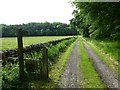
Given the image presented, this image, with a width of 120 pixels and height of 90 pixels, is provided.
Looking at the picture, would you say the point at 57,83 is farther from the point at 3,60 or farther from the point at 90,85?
the point at 3,60

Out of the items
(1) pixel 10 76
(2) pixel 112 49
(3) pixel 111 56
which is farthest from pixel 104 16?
(1) pixel 10 76

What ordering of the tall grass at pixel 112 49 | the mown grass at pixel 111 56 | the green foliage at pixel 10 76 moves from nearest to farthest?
the green foliage at pixel 10 76 < the mown grass at pixel 111 56 < the tall grass at pixel 112 49

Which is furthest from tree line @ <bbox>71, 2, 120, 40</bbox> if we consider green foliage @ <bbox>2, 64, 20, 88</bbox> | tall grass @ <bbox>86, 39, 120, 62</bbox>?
green foliage @ <bbox>2, 64, 20, 88</bbox>

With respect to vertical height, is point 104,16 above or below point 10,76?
above

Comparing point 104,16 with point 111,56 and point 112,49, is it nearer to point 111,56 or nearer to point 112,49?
point 112,49

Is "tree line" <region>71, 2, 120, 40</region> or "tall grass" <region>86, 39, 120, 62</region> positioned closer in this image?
"tall grass" <region>86, 39, 120, 62</region>

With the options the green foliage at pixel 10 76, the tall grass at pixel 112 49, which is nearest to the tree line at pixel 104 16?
the tall grass at pixel 112 49

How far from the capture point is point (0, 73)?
8.48 meters

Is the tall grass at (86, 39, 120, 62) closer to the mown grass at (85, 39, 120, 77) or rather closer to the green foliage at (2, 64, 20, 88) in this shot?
the mown grass at (85, 39, 120, 77)

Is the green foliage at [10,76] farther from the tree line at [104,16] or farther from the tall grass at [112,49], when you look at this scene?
the tree line at [104,16]

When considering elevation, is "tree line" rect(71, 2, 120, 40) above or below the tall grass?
above

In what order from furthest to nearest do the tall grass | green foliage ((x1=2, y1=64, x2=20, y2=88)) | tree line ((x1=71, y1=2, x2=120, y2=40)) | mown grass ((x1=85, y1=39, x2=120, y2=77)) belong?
tree line ((x1=71, y1=2, x2=120, y2=40)), the tall grass, mown grass ((x1=85, y1=39, x2=120, y2=77)), green foliage ((x1=2, y1=64, x2=20, y2=88))

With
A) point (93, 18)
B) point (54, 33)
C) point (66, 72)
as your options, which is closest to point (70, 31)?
point (54, 33)

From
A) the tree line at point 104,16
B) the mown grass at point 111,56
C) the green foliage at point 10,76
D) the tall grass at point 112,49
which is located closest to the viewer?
the green foliage at point 10,76
